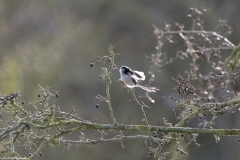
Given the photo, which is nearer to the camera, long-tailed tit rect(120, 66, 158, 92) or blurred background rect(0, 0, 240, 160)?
long-tailed tit rect(120, 66, 158, 92)

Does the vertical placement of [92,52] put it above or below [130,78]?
above

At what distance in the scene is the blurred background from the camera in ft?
54.3

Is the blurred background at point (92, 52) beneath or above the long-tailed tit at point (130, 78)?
above

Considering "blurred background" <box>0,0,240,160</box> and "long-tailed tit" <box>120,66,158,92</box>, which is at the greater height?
"blurred background" <box>0,0,240,160</box>

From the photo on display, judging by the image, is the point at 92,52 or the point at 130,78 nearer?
the point at 130,78

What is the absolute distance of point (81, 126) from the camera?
17.1 ft

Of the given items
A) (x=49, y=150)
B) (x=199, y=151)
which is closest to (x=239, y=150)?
(x=199, y=151)

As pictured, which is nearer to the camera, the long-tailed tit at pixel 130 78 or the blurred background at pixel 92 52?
the long-tailed tit at pixel 130 78

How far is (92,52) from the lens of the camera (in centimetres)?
1852

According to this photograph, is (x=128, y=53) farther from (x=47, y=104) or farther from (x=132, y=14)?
(x=47, y=104)

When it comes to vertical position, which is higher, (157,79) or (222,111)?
(157,79)

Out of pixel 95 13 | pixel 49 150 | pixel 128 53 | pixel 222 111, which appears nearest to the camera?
pixel 222 111

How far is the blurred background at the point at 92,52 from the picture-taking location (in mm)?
16547

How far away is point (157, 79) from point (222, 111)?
1123cm
